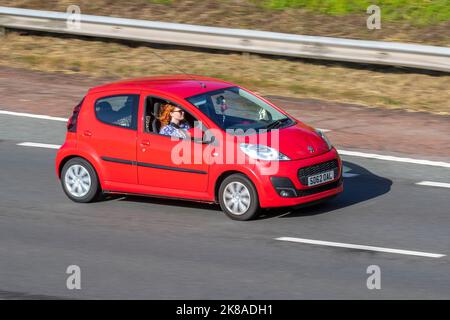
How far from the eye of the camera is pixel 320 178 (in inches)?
500

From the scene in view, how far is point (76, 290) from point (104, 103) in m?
3.66

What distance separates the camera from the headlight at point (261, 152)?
488 inches

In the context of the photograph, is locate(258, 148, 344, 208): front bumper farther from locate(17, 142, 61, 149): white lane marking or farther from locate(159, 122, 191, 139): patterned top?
locate(17, 142, 61, 149): white lane marking

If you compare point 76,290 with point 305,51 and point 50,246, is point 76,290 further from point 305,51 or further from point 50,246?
point 305,51

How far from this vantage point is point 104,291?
1041 cm

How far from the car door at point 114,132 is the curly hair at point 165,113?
0.31 metres

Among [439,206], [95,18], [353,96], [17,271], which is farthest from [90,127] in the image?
[95,18]

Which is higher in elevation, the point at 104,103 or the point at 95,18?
the point at 95,18

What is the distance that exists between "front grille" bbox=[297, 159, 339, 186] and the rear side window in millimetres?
2188

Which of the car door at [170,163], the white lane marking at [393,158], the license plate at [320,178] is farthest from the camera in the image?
the white lane marking at [393,158]
